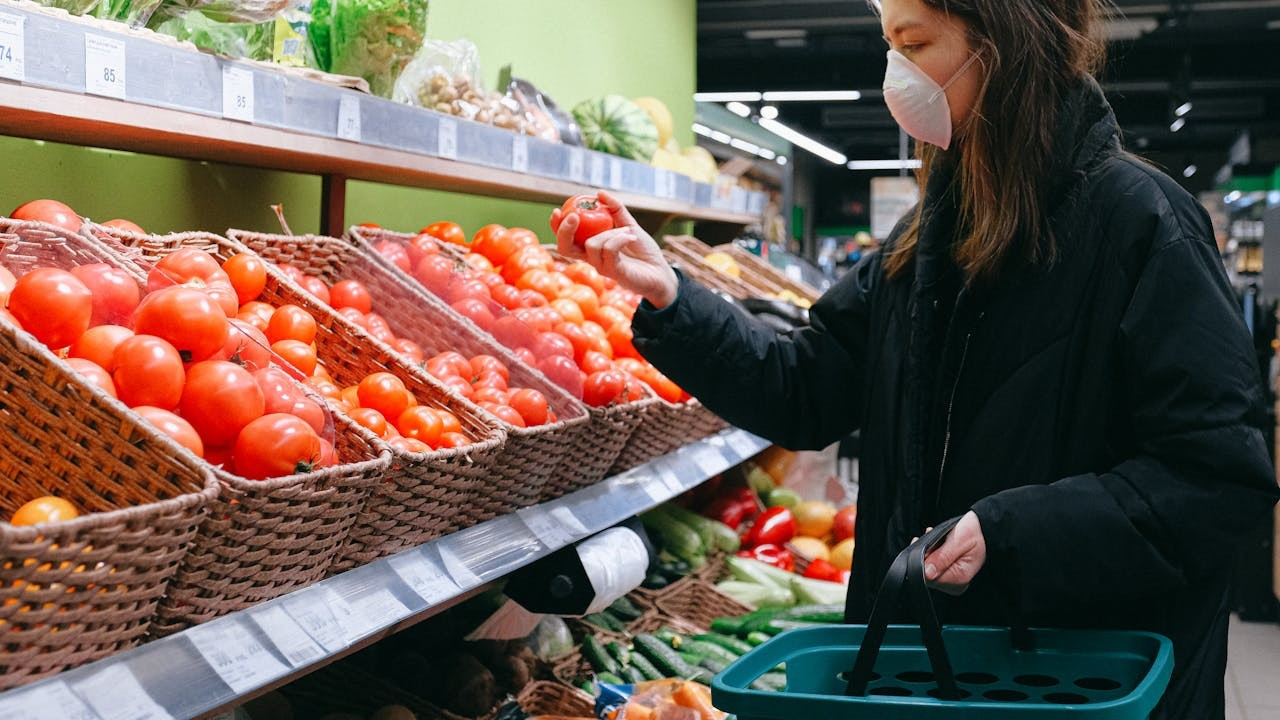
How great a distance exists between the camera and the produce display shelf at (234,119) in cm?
133

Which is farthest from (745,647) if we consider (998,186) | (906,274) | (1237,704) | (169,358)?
(1237,704)

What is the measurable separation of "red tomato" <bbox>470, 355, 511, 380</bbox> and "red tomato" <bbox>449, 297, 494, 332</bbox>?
203 mm

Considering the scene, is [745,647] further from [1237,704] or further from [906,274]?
[1237,704]

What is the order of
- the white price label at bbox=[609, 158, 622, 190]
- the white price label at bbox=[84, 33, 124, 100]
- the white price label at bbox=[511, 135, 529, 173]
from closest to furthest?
the white price label at bbox=[84, 33, 124, 100] → the white price label at bbox=[511, 135, 529, 173] → the white price label at bbox=[609, 158, 622, 190]

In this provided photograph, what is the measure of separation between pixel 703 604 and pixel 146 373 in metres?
2.11

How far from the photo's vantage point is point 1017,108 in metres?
1.41

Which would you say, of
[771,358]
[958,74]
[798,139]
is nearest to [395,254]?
[771,358]

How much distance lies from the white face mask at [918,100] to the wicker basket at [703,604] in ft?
5.89

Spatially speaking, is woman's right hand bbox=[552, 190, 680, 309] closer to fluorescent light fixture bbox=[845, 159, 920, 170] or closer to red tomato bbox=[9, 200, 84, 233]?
red tomato bbox=[9, 200, 84, 233]

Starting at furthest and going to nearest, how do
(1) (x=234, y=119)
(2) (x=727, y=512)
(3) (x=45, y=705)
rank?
(2) (x=727, y=512) < (1) (x=234, y=119) < (3) (x=45, y=705)

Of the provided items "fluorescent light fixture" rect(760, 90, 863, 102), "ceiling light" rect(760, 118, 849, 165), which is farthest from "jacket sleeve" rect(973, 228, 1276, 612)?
"ceiling light" rect(760, 118, 849, 165)

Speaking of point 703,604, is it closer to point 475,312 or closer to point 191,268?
point 475,312

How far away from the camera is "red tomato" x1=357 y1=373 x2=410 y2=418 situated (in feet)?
5.50

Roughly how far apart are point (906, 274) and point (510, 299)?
1.12m
